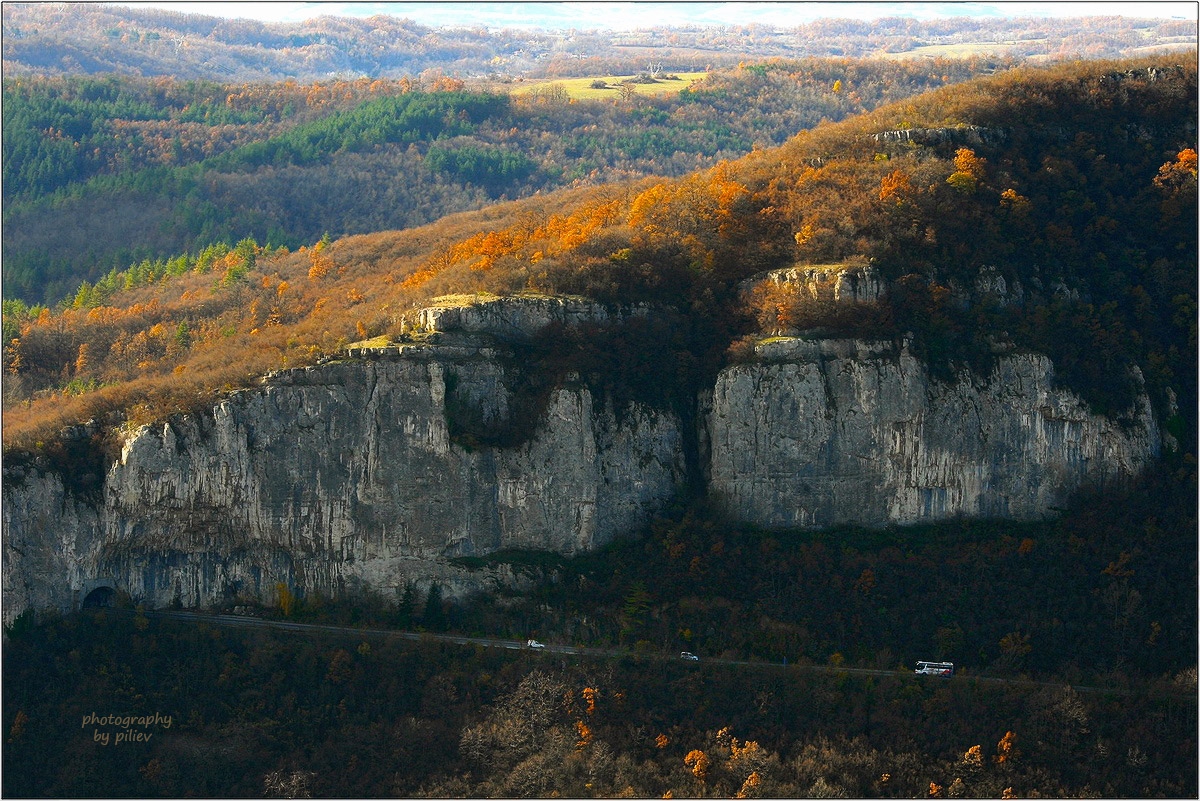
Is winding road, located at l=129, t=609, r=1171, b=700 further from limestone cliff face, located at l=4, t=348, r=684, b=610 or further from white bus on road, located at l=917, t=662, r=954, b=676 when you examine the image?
limestone cliff face, located at l=4, t=348, r=684, b=610

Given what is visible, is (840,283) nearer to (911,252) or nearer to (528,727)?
(911,252)

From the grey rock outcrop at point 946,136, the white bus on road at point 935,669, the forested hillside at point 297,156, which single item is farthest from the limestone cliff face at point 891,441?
the forested hillside at point 297,156

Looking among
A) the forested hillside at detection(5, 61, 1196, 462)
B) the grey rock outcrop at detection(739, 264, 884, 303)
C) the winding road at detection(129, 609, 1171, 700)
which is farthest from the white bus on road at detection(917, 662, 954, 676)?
Result: the grey rock outcrop at detection(739, 264, 884, 303)

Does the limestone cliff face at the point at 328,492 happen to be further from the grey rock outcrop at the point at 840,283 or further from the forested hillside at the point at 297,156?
the forested hillside at the point at 297,156

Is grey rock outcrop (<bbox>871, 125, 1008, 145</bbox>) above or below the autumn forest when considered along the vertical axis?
above

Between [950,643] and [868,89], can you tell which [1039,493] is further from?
[868,89]

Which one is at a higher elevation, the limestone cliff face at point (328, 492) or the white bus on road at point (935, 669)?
the limestone cliff face at point (328, 492)
